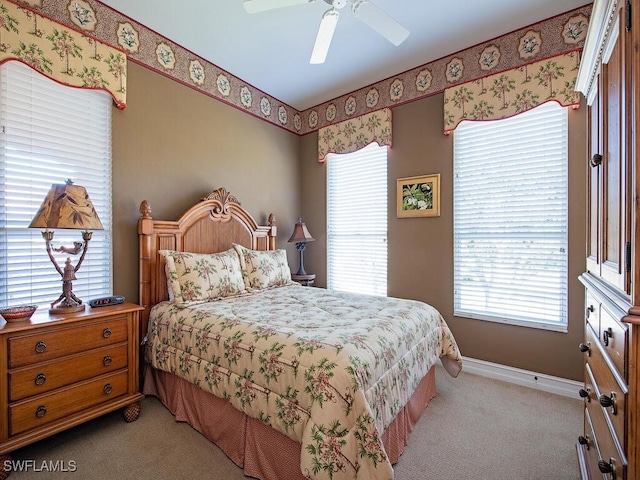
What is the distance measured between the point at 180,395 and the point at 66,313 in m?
0.91

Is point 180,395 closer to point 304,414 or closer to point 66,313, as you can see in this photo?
point 66,313

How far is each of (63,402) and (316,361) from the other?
159 centimetres

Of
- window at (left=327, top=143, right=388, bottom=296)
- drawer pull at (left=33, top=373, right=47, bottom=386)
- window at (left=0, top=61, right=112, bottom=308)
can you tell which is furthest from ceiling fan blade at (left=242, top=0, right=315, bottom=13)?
drawer pull at (left=33, top=373, right=47, bottom=386)

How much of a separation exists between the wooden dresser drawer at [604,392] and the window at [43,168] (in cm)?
305

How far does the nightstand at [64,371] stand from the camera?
160 cm

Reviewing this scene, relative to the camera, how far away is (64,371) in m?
1.79

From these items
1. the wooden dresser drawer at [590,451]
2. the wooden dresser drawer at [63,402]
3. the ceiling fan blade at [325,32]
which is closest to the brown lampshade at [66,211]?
the wooden dresser drawer at [63,402]

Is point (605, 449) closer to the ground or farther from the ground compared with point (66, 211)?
closer to the ground

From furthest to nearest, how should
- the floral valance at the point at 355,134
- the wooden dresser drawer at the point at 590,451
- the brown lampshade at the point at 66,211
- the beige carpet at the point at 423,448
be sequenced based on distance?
the floral valance at the point at 355,134, the brown lampshade at the point at 66,211, the beige carpet at the point at 423,448, the wooden dresser drawer at the point at 590,451

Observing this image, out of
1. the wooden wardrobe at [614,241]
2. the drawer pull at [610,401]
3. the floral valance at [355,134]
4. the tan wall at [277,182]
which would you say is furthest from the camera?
the floral valance at [355,134]

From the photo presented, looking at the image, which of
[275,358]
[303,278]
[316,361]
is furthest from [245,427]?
[303,278]

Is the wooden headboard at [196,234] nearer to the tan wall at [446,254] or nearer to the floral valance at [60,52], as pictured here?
the floral valance at [60,52]

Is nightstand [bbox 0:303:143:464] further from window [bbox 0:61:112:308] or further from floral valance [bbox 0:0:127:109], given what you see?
floral valance [bbox 0:0:127:109]

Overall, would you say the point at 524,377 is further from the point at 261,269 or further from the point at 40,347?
the point at 40,347
